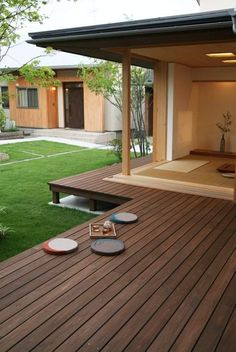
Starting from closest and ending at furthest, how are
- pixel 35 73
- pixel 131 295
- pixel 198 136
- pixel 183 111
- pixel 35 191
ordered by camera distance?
pixel 131 295, pixel 35 73, pixel 35 191, pixel 183 111, pixel 198 136

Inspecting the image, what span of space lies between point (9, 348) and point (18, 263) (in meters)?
1.07

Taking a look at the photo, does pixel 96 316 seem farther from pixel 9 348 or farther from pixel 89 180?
pixel 89 180

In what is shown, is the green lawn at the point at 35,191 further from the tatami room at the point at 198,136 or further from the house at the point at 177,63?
the house at the point at 177,63

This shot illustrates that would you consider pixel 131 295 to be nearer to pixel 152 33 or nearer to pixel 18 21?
pixel 152 33

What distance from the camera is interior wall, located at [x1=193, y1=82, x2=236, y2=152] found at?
863cm

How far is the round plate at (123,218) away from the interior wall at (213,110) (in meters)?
5.34

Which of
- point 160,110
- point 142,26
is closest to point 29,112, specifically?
point 160,110

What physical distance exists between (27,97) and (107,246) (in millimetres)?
14095

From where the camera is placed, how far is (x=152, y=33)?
3834 mm

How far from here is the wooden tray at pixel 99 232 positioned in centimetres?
354

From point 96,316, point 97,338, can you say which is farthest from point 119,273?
point 97,338

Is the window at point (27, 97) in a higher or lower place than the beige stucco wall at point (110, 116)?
higher

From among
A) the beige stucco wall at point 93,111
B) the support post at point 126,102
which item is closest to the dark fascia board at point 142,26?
the support post at point 126,102

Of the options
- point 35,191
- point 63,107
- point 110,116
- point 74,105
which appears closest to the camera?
point 35,191
